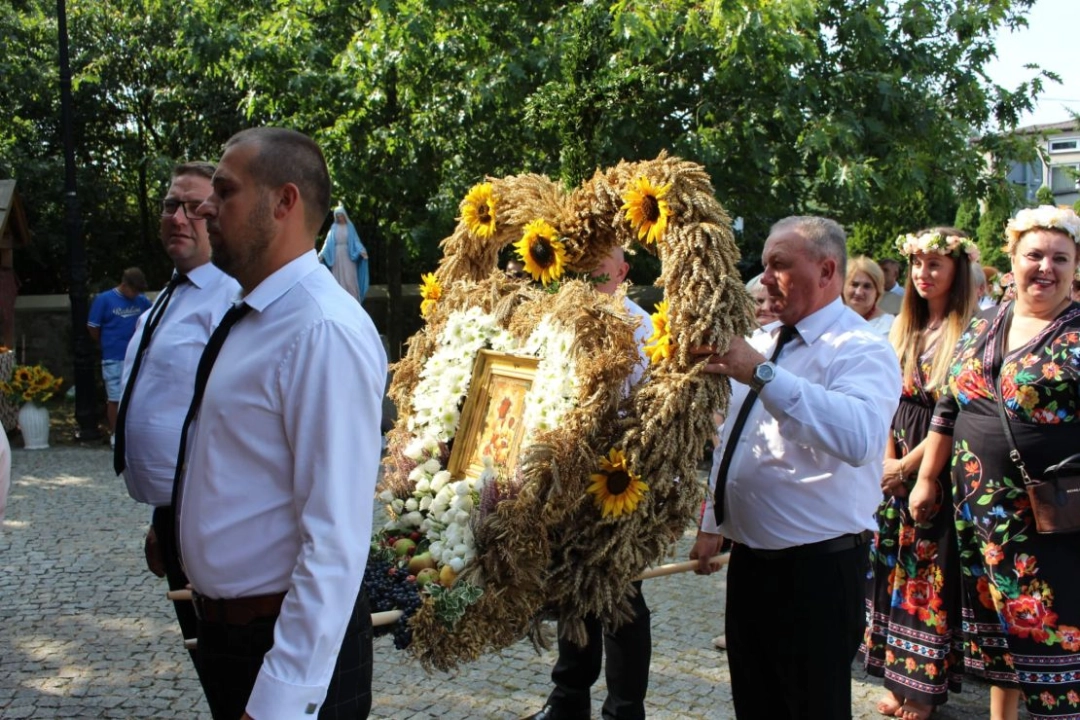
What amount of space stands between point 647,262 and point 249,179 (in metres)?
14.6

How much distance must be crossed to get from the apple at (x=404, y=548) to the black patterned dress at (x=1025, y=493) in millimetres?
2360

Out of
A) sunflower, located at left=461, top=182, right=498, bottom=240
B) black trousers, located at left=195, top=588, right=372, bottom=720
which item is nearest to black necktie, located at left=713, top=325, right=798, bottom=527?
sunflower, located at left=461, top=182, right=498, bottom=240

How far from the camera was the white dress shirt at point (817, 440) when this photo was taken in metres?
2.95

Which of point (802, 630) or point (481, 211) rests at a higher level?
point (481, 211)

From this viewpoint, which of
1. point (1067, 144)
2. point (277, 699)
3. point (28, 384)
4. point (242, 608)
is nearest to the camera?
point (277, 699)

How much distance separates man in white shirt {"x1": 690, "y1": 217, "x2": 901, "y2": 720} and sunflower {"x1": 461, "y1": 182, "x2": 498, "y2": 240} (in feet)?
3.53

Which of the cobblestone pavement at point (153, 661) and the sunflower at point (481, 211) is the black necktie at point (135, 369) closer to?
the sunflower at point (481, 211)

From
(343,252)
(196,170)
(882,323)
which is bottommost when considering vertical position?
(882,323)

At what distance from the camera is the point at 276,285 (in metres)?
2.23

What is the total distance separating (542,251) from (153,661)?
3.10 metres

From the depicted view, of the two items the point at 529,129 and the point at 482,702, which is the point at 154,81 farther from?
the point at 482,702

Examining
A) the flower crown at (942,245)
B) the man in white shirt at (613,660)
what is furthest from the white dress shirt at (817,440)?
the flower crown at (942,245)

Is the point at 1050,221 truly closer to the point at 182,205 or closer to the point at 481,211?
the point at 481,211

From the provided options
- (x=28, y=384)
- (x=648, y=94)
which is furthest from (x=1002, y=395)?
(x=28, y=384)
